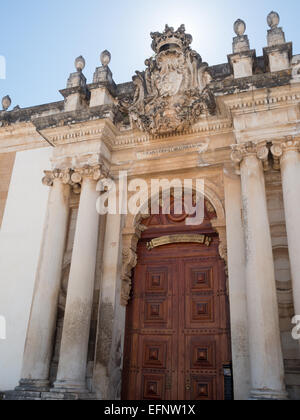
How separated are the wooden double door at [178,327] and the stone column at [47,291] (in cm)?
133

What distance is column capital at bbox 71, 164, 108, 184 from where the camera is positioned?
23.2ft

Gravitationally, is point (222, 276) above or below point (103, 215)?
below

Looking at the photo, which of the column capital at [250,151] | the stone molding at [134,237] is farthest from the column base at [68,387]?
the column capital at [250,151]

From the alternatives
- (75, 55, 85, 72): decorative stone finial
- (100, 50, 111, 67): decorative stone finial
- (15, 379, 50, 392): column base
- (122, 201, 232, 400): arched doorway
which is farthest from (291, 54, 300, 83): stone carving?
(15, 379, 50, 392): column base

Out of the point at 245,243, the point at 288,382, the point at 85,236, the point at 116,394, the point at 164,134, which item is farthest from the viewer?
the point at 164,134

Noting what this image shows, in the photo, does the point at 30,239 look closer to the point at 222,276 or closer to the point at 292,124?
the point at 222,276

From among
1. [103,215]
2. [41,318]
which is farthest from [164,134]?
[41,318]

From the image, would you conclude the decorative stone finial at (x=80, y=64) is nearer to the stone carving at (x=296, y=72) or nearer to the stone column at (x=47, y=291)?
the stone column at (x=47, y=291)

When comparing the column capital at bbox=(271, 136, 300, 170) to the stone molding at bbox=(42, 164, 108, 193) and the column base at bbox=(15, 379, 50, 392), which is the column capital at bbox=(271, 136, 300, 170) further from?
the column base at bbox=(15, 379, 50, 392)

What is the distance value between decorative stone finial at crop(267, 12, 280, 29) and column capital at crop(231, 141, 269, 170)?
259 centimetres

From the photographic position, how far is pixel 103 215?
292 inches

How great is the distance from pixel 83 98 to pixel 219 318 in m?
5.24

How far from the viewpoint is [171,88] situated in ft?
24.5

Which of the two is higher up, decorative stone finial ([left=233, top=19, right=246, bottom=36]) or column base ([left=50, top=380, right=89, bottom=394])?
decorative stone finial ([left=233, top=19, right=246, bottom=36])
